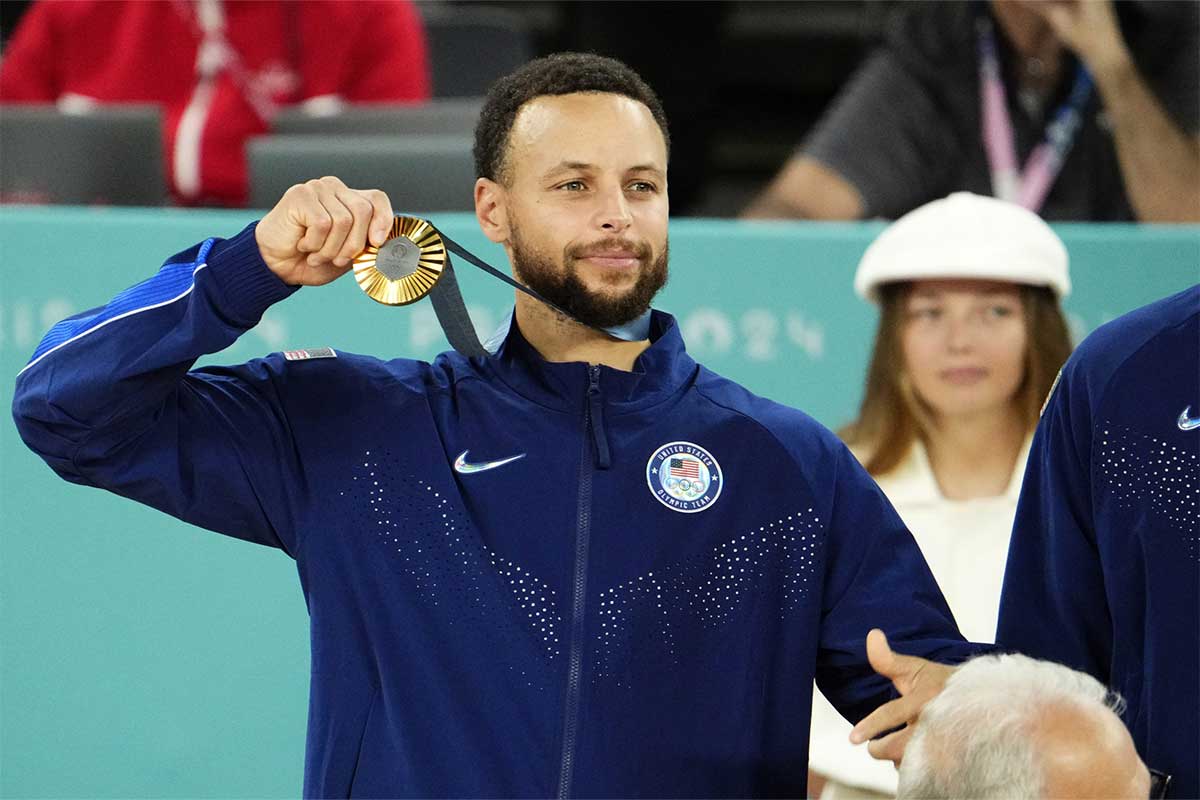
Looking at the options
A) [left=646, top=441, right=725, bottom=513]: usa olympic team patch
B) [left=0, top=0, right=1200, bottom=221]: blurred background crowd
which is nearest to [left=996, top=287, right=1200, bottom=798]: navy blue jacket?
[left=646, top=441, right=725, bottom=513]: usa olympic team patch

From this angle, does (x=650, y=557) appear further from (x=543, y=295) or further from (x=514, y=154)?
(x=514, y=154)

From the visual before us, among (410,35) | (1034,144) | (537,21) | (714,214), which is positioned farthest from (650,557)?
(537,21)

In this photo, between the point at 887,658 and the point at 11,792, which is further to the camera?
the point at 11,792

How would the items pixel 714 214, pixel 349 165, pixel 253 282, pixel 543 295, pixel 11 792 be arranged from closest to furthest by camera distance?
pixel 253 282
pixel 543 295
pixel 11 792
pixel 349 165
pixel 714 214

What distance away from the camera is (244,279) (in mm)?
1890

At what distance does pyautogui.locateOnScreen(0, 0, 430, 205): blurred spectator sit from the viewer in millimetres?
4285

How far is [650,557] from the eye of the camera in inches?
78.5

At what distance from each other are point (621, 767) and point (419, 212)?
59.6 inches

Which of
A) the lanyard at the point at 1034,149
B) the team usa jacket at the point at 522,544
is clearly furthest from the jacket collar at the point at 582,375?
the lanyard at the point at 1034,149

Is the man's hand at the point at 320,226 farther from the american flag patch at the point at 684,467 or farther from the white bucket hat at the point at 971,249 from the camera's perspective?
the white bucket hat at the point at 971,249

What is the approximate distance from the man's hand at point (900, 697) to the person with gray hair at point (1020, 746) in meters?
0.17

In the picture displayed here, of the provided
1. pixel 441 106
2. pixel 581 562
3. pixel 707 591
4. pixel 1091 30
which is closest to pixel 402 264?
pixel 581 562

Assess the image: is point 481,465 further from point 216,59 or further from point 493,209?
point 216,59

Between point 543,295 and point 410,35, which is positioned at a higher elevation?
point 410,35
